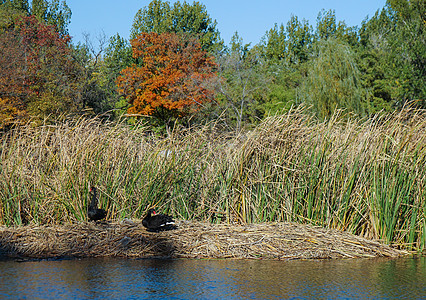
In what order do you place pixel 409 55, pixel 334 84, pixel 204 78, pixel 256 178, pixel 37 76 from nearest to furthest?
pixel 256 178 → pixel 409 55 → pixel 334 84 → pixel 37 76 → pixel 204 78

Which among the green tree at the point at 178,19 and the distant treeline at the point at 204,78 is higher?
the green tree at the point at 178,19

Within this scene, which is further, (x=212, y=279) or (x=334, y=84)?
(x=334, y=84)

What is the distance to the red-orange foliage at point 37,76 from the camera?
89.6ft

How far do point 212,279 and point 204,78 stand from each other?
31.1 m

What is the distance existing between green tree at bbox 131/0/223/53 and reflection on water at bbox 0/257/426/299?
54388 millimetres

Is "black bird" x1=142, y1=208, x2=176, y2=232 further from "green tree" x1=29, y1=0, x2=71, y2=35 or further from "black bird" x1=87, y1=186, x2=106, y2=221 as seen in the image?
"green tree" x1=29, y1=0, x2=71, y2=35

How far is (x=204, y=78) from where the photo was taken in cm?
3616

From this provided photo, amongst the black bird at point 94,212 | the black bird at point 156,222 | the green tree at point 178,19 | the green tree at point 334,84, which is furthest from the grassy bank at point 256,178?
the green tree at point 178,19

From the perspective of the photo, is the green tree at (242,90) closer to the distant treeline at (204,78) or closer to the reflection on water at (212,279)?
the distant treeline at (204,78)

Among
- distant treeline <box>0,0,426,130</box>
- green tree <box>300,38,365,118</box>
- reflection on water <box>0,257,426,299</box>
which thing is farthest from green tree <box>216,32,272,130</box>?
reflection on water <box>0,257,426,299</box>

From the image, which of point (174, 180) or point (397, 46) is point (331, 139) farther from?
point (397, 46)

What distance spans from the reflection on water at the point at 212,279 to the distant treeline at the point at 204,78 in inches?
694

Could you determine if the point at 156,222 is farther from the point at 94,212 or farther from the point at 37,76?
the point at 37,76

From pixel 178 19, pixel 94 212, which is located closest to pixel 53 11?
pixel 178 19
